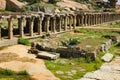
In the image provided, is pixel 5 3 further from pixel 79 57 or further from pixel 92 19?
pixel 79 57

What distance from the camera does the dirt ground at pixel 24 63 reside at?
898 inches


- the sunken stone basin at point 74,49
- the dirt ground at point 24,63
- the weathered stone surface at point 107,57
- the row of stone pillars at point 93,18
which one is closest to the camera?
the dirt ground at point 24,63

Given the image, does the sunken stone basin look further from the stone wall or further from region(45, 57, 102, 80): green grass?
the stone wall

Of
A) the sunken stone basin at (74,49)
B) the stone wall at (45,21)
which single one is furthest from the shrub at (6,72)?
the stone wall at (45,21)

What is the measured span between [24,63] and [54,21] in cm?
2296

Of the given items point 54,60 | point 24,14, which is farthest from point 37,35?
point 54,60

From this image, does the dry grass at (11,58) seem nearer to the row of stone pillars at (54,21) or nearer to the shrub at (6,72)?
the shrub at (6,72)

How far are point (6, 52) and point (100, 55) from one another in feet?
31.9

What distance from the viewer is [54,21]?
48062 mm

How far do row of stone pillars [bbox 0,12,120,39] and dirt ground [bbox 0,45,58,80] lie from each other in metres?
6.62

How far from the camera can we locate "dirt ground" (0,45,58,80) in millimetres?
22812

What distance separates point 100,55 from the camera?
1173 inches

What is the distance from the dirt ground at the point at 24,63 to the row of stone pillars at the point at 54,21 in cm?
662

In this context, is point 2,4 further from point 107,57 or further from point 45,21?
point 107,57
